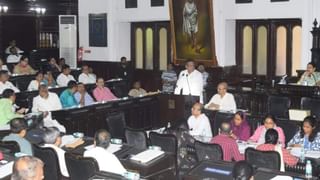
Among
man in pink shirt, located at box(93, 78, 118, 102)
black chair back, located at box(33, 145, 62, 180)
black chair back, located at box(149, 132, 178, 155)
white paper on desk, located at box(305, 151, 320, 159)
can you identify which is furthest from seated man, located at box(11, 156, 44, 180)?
man in pink shirt, located at box(93, 78, 118, 102)

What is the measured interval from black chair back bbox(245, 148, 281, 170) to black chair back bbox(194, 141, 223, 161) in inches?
17.3

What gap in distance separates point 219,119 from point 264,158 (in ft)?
10.8

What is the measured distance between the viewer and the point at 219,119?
31.3 ft

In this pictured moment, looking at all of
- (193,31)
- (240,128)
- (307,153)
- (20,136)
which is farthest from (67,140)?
(193,31)

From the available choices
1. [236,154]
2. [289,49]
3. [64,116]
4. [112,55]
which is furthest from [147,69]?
[236,154]

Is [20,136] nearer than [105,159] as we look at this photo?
No

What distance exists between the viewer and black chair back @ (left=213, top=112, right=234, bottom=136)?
9.40 meters

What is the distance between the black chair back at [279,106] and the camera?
11.0m

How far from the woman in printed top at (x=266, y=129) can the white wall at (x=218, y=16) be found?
640 cm

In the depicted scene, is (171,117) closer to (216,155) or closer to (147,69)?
(216,155)

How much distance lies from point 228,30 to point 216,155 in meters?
9.81

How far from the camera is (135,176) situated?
17.1 feet

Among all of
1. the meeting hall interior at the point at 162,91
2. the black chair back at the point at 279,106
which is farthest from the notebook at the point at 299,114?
the black chair back at the point at 279,106

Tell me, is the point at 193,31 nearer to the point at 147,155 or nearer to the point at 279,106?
the point at 279,106
